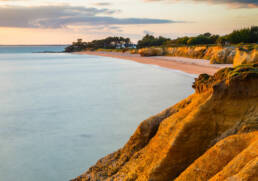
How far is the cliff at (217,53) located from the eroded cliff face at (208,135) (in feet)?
42.0

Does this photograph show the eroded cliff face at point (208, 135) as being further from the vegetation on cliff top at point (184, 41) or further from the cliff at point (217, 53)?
the vegetation on cliff top at point (184, 41)

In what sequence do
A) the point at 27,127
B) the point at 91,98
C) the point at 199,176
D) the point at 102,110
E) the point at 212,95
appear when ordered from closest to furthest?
the point at 199,176, the point at 212,95, the point at 27,127, the point at 102,110, the point at 91,98

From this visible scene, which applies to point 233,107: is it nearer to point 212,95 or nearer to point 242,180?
point 212,95

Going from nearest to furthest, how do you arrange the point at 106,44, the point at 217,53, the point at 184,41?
1. the point at 217,53
2. the point at 184,41
3. the point at 106,44

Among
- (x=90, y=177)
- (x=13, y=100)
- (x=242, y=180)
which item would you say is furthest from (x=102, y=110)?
(x=242, y=180)

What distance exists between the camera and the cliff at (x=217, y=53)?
1638 centimetres

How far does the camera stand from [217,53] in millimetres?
26562

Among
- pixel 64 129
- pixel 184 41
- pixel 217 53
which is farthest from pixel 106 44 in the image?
pixel 64 129

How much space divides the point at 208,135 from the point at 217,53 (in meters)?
25.7

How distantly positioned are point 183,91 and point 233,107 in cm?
1296

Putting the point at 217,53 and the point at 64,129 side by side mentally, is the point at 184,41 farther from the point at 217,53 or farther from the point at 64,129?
the point at 64,129

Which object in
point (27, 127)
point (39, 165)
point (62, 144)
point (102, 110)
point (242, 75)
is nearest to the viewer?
point (242, 75)

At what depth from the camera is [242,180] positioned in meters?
1.75

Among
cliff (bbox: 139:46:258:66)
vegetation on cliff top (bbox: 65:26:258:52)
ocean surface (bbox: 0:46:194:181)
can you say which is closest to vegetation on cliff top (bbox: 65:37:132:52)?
vegetation on cliff top (bbox: 65:26:258:52)
